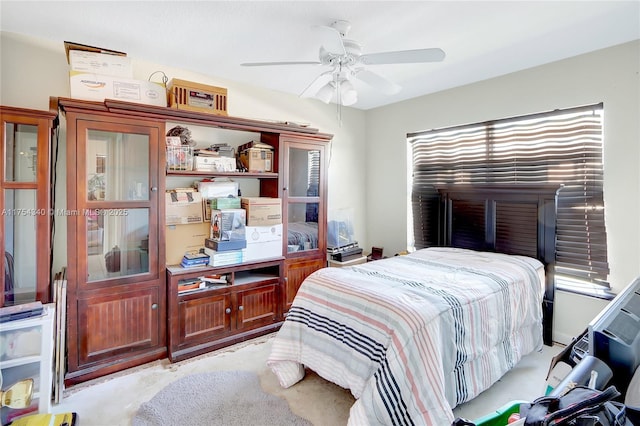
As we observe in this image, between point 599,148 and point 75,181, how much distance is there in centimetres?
396

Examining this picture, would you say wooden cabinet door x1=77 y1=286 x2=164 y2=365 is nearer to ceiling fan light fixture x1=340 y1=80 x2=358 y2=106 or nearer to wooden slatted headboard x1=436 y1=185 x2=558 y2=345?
ceiling fan light fixture x1=340 y1=80 x2=358 y2=106

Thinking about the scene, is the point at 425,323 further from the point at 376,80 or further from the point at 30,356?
the point at 30,356

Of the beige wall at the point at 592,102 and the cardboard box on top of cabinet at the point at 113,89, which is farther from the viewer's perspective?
the beige wall at the point at 592,102

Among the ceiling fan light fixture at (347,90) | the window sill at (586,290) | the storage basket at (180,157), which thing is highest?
the ceiling fan light fixture at (347,90)

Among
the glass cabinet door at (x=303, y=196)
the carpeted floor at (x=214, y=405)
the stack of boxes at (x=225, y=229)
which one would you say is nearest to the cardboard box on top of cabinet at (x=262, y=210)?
the stack of boxes at (x=225, y=229)

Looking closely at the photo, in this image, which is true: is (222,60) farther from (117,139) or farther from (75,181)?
(75,181)

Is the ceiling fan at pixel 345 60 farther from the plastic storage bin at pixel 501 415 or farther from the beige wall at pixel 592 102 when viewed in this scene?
the plastic storage bin at pixel 501 415

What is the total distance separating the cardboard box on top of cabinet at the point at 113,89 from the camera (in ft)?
7.26

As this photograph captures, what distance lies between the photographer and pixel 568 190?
2770mm

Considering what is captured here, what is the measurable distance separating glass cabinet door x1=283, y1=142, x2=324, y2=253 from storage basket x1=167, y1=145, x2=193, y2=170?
90cm

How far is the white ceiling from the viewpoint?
6.41ft

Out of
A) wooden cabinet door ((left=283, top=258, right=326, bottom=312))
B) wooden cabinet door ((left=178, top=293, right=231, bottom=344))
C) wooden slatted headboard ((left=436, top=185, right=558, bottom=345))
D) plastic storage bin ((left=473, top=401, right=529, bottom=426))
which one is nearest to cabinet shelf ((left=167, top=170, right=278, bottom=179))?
wooden cabinet door ((left=283, top=258, right=326, bottom=312))

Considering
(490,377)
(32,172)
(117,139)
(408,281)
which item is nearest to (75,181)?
(32,172)

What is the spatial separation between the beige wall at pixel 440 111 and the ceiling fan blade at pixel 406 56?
1.65m
